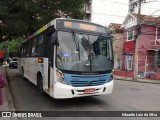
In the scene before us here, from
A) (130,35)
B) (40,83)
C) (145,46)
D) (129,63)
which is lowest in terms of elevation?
(129,63)

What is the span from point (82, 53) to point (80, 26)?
44.2 inches

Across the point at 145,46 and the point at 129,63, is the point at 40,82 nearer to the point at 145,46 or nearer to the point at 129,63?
the point at 145,46

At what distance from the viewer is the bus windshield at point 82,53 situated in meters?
8.84

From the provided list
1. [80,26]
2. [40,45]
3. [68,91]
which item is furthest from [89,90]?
[40,45]

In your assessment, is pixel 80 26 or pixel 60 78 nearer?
pixel 60 78

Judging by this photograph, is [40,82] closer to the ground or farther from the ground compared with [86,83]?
closer to the ground

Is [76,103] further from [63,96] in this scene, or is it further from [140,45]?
[140,45]

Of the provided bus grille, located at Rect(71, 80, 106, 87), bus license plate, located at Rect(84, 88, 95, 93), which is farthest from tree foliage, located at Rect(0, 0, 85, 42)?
bus license plate, located at Rect(84, 88, 95, 93)

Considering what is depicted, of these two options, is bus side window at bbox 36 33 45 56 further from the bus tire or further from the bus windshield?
the bus windshield

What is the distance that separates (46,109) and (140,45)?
2491 cm

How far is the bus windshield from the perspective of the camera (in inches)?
348

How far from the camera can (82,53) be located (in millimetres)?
9047

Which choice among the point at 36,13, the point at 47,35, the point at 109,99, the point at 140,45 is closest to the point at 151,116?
the point at 109,99

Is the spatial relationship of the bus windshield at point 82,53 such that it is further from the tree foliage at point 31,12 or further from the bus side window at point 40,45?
the tree foliage at point 31,12
